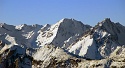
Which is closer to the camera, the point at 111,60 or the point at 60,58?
the point at 111,60

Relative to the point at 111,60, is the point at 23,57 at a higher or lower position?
higher

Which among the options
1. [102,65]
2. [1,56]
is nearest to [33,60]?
[1,56]

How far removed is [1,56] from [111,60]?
3485 centimetres

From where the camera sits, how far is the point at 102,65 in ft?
320

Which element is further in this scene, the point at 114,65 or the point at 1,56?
the point at 1,56

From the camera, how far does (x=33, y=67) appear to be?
4338 inches

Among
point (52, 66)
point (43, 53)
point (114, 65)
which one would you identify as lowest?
point (114, 65)

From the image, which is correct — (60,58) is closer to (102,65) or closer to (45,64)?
(45,64)

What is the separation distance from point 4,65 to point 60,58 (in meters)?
18.5

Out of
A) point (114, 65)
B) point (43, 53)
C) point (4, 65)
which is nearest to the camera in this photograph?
point (114, 65)

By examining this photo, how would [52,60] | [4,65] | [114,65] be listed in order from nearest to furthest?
[114,65]
[4,65]
[52,60]

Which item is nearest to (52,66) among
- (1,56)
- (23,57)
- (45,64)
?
(45,64)

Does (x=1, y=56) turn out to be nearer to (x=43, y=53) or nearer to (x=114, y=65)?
(x=43, y=53)

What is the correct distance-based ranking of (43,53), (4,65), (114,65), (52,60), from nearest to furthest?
(114,65)
(4,65)
(52,60)
(43,53)
